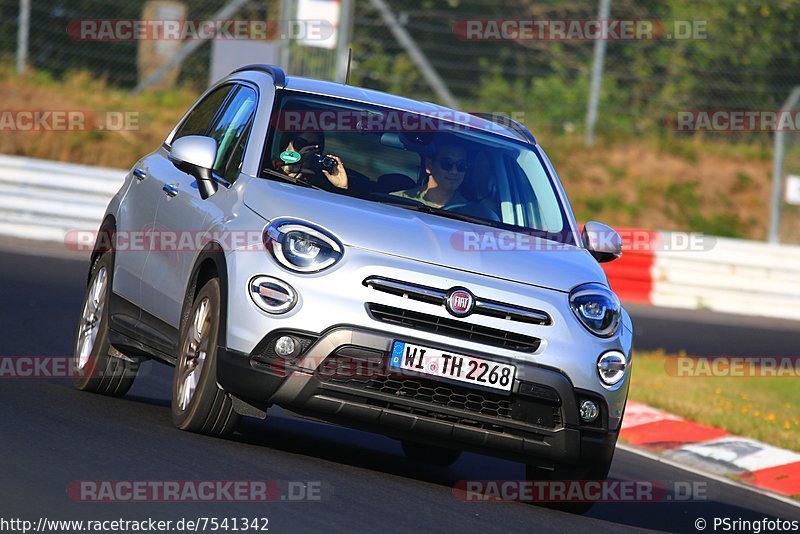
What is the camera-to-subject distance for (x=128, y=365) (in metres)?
8.56

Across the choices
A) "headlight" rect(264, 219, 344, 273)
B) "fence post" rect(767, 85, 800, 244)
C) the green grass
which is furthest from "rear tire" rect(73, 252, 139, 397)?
"fence post" rect(767, 85, 800, 244)

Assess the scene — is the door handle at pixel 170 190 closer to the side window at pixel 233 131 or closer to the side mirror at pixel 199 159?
the side window at pixel 233 131

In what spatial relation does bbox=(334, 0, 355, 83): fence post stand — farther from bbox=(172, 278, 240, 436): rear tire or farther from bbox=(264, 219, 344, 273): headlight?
bbox=(264, 219, 344, 273): headlight

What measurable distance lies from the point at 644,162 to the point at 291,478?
21037 millimetres

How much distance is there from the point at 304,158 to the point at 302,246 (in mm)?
975

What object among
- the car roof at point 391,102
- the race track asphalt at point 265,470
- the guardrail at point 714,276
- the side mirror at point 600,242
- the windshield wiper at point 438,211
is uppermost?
the car roof at point 391,102

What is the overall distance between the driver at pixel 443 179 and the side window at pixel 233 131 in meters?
0.82

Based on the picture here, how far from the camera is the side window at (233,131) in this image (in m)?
7.61

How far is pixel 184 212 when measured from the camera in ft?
25.2

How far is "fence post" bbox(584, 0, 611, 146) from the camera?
22.4 m

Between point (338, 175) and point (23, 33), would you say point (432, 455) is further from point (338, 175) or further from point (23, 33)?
point (23, 33)

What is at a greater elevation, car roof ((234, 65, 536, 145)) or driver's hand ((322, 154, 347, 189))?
car roof ((234, 65, 536, 145))

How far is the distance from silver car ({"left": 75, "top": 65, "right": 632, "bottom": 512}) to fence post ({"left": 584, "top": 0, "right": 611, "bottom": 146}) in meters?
14.7

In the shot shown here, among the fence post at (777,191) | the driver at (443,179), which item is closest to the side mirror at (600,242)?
the driver at (443,179)
